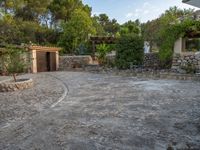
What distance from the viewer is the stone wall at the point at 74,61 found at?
2442 cm

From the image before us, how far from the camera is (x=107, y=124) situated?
6.14m

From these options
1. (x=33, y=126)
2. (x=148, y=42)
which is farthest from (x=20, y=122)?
(x=148, y=42)

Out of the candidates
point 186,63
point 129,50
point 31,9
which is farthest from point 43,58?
point 186,63

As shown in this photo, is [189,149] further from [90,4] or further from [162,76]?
[90,4]

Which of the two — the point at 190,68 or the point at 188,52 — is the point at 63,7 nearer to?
the point at 188,52

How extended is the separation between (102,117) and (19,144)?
2.44 metres

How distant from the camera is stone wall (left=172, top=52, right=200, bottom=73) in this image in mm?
16422

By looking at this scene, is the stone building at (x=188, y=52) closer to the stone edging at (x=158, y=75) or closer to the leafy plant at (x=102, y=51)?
the stone edging at (x=158, y=75)

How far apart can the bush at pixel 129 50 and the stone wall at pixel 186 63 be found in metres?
2.92

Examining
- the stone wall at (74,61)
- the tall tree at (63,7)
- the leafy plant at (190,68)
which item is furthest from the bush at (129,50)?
the tall tree at (63,7)

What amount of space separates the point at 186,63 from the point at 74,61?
11262 mm

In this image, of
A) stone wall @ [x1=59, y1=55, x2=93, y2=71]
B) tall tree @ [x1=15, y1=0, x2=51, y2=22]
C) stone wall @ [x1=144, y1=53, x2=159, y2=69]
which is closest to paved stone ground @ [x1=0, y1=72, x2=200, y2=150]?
stone wall @ [x1=144, y1=53, x2=159, y2=69]

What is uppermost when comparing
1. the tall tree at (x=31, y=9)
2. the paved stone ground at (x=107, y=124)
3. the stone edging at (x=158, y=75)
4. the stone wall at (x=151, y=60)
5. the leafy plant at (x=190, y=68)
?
the tall tree at (x=31, y=9)

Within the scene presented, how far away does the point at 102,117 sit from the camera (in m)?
6.78
